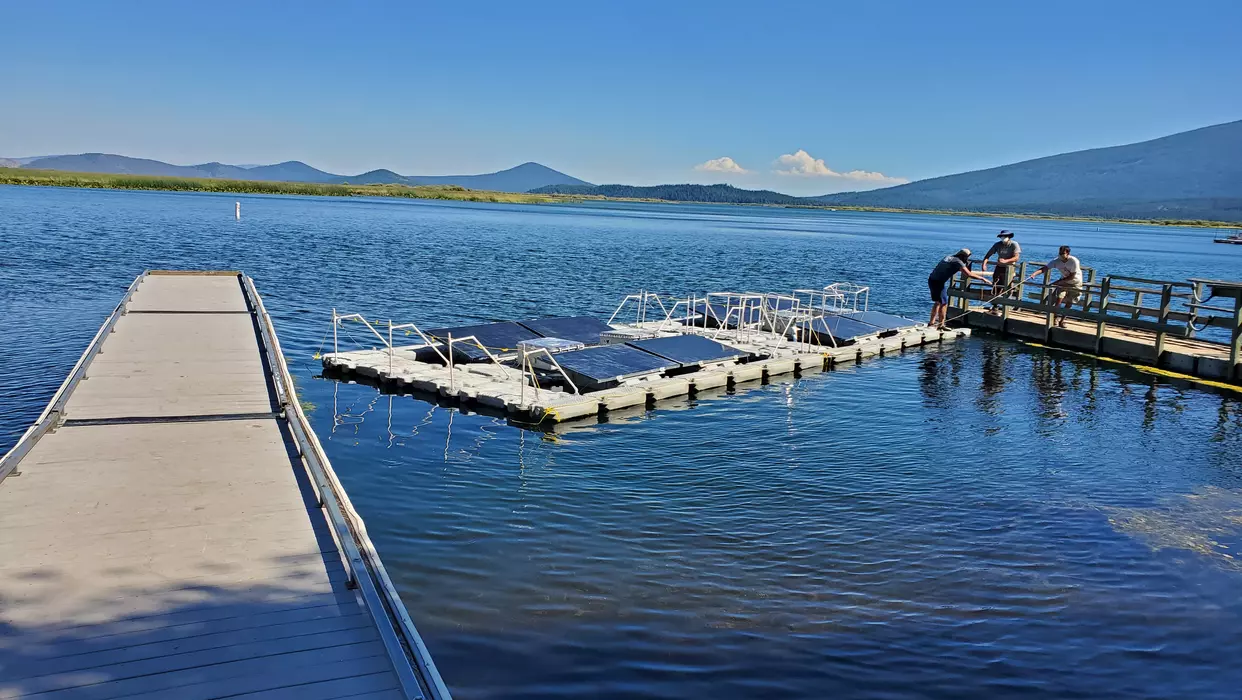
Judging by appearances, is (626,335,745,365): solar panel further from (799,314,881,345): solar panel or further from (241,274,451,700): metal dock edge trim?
(241,274,451,700): metal dock edge trim

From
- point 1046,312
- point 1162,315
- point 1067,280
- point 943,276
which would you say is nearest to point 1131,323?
point 1162,315

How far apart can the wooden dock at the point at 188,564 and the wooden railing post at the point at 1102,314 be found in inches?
751

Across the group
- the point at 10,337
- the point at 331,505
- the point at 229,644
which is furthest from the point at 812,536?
the point at 10,337

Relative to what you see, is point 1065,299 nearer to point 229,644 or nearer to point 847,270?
point 229,644

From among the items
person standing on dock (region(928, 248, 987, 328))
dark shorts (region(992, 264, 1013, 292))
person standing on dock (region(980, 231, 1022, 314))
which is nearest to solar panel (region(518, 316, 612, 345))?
person standing on dock (region(928, 248, 987, 328))

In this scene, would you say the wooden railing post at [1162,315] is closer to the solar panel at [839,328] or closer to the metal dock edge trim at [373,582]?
the solar panel at [839,328]

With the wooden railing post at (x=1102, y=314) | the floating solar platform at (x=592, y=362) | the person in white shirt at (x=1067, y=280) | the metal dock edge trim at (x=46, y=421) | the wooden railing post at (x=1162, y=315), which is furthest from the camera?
the person in white shirt at (x=1067, y=280)

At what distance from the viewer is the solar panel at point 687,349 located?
679 inches

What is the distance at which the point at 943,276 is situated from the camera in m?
24.3

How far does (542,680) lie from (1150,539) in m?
7.50

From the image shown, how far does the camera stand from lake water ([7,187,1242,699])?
7.07 metres

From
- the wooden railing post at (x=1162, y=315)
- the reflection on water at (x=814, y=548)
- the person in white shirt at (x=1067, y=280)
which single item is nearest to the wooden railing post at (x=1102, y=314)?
the person in white shirt at (x=1067, y=280)

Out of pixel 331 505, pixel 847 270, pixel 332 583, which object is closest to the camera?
pixel 332 583

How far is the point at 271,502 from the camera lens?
7934 mm
